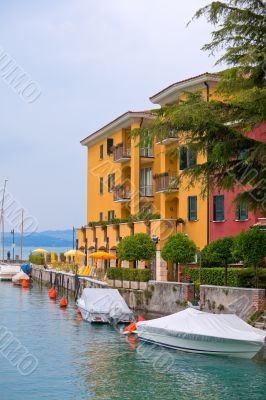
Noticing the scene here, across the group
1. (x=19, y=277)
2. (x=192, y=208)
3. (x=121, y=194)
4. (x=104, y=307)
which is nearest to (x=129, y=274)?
(x=192, y=208)

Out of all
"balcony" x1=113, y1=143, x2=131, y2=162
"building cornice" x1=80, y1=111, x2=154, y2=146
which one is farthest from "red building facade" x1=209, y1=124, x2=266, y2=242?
"balcony" x1=113, y1=143, x2=131, y2=162

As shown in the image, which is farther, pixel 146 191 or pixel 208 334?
pixel 146 191

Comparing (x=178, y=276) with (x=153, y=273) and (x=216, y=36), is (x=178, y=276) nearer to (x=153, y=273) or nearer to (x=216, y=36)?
(x=153, y=273)

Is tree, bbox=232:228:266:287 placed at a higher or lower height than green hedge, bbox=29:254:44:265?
higher

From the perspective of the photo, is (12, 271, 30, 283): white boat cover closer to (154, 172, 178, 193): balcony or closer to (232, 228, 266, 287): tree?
(154, 172, 178, 193): balcony

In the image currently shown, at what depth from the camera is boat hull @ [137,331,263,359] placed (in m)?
26.8

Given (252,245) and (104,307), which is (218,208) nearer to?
(104,307)

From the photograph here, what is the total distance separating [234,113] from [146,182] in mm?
30955

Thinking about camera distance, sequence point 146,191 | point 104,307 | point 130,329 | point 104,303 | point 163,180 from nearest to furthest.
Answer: point 130,329
point 104,307
point 104,303
point 163,180
point 146,191

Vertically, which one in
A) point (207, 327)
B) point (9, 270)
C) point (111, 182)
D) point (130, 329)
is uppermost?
point (111, 182)

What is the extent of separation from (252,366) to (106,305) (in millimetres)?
13994

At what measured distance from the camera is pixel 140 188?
5594 cm

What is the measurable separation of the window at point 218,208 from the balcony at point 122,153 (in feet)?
49.3

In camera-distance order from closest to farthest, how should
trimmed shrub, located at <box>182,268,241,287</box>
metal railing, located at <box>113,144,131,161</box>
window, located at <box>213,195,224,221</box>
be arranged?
1. trimmed shrub, located at <box>182,268,241,287</box>
2. window, located at <box>213,195,224,221</box>
3. metal railing, located at <box>113,144,131,161</box>
